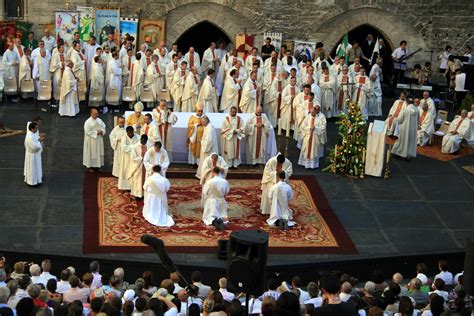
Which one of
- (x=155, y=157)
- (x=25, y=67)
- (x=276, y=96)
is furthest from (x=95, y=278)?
(x=25, y=67)

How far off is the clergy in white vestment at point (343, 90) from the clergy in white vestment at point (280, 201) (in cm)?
906

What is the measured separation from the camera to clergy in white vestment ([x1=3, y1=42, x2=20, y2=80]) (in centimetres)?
3069

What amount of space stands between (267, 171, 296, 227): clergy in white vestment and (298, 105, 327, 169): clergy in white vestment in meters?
3.98

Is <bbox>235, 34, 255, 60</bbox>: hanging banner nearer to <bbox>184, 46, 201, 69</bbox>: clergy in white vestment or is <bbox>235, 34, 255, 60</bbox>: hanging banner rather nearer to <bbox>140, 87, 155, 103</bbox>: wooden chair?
<bbox>184, 46, 201, 69</bbox>: clergy in white vestment

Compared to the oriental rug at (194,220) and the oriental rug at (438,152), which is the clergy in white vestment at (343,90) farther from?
the oriental rug at (194,220)

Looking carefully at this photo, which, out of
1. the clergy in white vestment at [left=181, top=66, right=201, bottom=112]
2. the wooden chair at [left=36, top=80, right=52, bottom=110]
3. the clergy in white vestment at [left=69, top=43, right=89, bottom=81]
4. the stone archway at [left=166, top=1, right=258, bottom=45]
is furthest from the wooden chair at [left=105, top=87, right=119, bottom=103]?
the stone archway at [left=166, top=1, right=258, bottom=45]

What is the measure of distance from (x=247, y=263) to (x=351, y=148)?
12.2 m

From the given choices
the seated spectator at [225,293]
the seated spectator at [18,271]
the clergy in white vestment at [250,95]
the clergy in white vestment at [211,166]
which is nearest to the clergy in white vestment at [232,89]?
the clergy in white vestment at [250,95]

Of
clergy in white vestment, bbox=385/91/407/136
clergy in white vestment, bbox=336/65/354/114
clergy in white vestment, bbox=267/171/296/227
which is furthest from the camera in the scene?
clergy in white vestment, bbox=336/65/354/114

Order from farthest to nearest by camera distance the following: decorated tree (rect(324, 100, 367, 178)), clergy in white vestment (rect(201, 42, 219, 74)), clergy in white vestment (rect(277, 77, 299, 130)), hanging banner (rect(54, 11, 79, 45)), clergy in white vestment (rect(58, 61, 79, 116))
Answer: hanging banner (rect(54, 11, 79, 45)), clergy in white vestment (rect(201, 42, 219, 74)), clergy in white vestment (rect(58, 61, 79, 116)), clergy in white vestment (rect(277, 77, 299, 130)), decorated tree (rect(324, 100, 367, 178))

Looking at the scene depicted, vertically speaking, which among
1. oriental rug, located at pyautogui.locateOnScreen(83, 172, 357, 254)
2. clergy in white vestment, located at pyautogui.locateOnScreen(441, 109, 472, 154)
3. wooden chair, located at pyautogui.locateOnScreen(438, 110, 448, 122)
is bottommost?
oriental rug, located at pyautogui.locateOnScreen(83, 172, 357, 254)

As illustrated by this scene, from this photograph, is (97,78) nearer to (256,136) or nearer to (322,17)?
(256,136)

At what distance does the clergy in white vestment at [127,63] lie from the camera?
102 feet

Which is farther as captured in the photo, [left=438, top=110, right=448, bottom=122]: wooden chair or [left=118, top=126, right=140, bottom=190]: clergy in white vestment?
[left=438, top=110, right=448, bottom=122]: wooden chair
